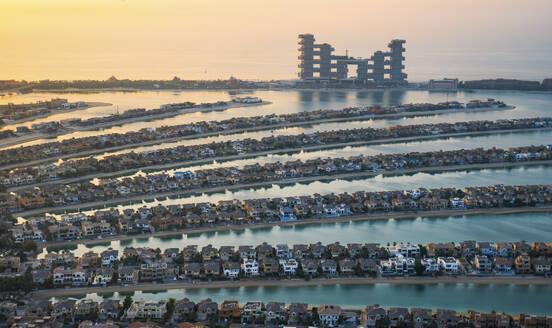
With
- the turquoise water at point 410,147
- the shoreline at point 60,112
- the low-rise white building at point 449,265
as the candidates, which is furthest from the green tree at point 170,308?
the shoreline at point 60,112

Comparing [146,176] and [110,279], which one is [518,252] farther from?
[146,176]

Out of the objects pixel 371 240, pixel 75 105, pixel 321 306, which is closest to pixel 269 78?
pixel 75 105

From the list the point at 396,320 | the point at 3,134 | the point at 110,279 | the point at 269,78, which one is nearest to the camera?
the point at 396,320

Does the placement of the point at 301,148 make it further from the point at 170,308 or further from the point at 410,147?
the point at 170,308

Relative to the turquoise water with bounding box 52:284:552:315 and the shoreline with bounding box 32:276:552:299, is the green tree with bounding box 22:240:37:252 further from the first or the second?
the shoreline with bounding box 32:276:552:299

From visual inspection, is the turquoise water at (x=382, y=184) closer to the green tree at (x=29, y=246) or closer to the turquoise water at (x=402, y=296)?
the green tree at (x=29, y=246)

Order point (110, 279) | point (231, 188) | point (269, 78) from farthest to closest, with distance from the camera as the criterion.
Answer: point (269, 78)
point (231, 188)
point (110, 279)

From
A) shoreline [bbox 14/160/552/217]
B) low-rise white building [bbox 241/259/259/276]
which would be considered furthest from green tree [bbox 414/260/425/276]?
shoreline [bbox 14/160/552/217]
